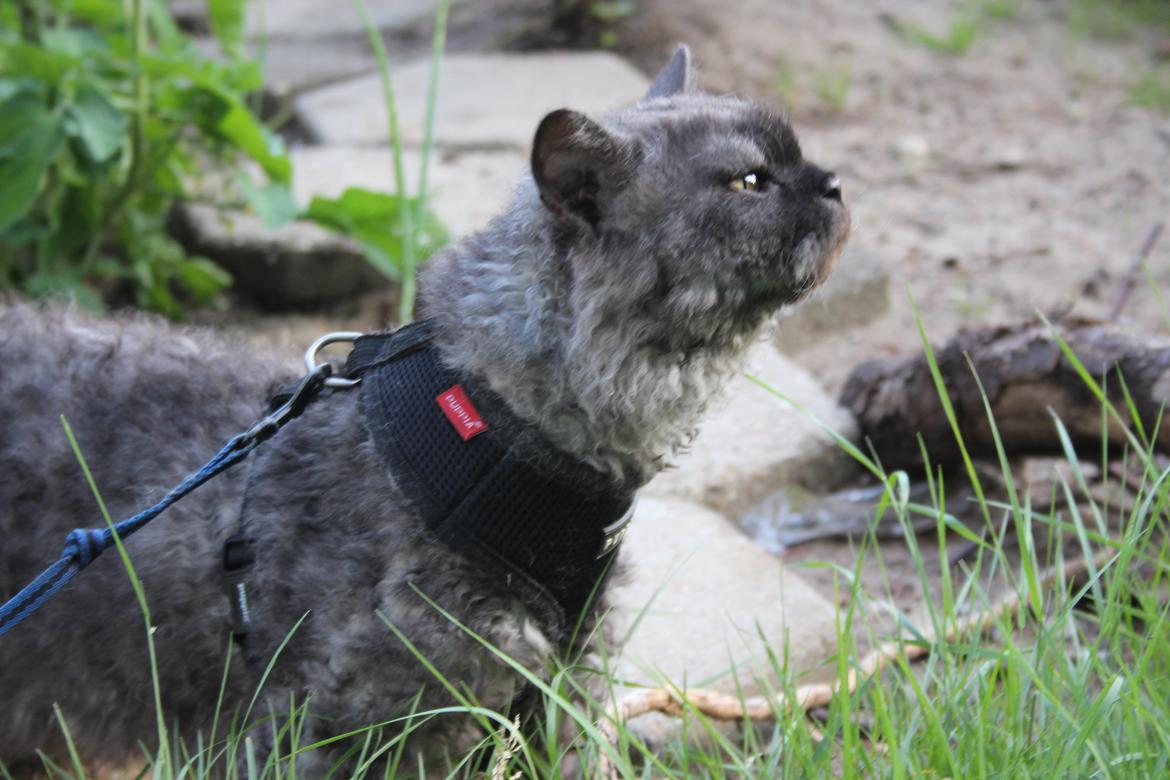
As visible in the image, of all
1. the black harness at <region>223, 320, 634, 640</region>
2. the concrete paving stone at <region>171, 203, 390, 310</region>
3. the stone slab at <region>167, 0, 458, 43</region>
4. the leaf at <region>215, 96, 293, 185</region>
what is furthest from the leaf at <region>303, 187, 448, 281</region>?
the stone slab at <region>167, 0, 458, 43</region>

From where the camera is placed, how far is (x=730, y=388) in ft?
6.89

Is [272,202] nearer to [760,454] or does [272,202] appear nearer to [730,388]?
[760,454]

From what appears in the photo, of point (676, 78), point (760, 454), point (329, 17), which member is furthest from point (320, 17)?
point (676, 78)

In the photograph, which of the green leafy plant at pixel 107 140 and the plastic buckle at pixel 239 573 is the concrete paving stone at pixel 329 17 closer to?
the green leafy plant at pixel 107 140

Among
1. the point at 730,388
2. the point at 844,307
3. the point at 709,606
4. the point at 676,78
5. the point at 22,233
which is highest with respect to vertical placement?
the point at 676,78

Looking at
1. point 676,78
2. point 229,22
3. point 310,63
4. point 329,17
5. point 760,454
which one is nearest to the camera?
point 676,78

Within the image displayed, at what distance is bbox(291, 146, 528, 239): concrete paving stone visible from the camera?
A: 4.32 metres

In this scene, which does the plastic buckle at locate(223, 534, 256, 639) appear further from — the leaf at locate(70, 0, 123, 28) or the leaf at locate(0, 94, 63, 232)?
the leaf at locate(70, 0, 123, 28)

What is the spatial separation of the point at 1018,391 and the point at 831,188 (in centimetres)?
120

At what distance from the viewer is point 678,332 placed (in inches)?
75.3

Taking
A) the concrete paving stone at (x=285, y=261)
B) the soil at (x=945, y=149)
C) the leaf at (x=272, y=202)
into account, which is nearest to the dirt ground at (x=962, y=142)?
the soil at (x=945, y=149)

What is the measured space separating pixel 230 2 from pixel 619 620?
2.47 metres

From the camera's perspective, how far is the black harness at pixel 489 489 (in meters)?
1.89

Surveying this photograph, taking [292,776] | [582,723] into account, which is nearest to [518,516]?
[582,723]
